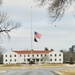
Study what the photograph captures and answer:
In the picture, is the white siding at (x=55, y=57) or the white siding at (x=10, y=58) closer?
the white siding at (x=10, y=58)

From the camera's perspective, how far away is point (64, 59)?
187875 mm

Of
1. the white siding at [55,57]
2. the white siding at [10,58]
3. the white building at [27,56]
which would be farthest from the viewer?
the white siding at [55,57]

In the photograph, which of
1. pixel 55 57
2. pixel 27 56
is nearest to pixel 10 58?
pixel 27 56

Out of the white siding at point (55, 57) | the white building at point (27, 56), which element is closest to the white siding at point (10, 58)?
the white building at point (27, 56)

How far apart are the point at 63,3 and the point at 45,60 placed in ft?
496

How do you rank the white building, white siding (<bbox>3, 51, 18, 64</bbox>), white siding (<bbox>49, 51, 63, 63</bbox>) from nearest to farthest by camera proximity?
the white building < white siding (<bbox>3, 51, 18, 64</bbox>) < white siding (<bbox>49, 51, 63, 63</bbox>)

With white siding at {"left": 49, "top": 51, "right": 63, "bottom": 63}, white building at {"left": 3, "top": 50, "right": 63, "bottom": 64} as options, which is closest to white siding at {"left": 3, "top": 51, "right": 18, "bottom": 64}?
white building at {"left": 3, "top": 50, "right": 63, "bottom": 64}

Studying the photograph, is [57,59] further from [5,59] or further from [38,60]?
[5,59]

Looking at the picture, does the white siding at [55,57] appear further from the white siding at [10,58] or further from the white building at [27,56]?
the white siding at [10,58]

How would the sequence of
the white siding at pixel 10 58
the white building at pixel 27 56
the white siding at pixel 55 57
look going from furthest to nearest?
the white siding at pixel 55 57, the white siding at pixel 10 58, the white building at pixel 27 56

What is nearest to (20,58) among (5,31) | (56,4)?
(5,31)

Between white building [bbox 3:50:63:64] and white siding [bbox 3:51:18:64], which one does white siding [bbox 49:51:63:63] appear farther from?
white siding [bbox 3:51:18:64]

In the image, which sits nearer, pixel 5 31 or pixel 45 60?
pixel 5 31

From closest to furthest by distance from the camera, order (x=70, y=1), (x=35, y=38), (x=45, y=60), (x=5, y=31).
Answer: (x=70, y=1), (x=5, y=31), (x=35, y=38), (x=45, y=60)
